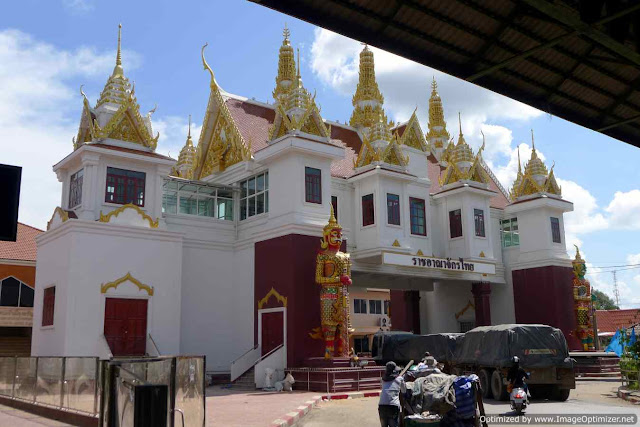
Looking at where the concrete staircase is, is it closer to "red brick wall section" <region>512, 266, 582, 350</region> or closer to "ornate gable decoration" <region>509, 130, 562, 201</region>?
"red brick wall section" <region>512, 266, 582, 350</region>

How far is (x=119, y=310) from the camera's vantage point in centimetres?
2033

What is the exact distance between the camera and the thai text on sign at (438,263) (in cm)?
2422

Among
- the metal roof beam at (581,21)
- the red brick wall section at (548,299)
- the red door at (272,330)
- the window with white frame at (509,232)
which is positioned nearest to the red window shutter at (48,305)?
the red door at (272,330)

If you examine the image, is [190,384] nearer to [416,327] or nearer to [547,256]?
[416,327]

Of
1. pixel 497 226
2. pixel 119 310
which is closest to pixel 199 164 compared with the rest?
pixel 119 310

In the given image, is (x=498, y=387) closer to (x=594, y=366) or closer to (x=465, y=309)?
(x=594, y=366)

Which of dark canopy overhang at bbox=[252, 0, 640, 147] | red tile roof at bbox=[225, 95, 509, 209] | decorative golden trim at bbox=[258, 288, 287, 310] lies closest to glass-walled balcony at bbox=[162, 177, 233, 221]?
red tile roof at bbox=[225, 95, 509, 209]

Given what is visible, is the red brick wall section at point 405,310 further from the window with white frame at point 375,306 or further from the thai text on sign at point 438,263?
the window with white frame at point 375,306

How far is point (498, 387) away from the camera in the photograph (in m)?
16.2

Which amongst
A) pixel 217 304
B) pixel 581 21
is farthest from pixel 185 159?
pixel 581 21

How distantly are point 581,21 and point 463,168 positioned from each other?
23.9m

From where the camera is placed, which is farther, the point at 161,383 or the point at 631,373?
the point at 631,373

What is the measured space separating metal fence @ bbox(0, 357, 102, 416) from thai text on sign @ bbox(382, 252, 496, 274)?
12.8m

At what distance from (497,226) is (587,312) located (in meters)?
5.72
